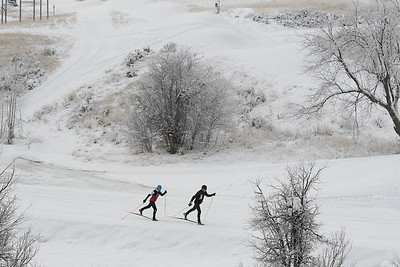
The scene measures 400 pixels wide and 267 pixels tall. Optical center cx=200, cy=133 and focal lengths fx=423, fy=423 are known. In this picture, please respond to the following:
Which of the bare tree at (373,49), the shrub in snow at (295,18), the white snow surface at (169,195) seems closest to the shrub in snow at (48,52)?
the white snow surface at (169,195)

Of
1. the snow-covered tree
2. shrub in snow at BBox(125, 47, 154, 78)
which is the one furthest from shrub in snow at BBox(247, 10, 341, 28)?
the snow-covered tree

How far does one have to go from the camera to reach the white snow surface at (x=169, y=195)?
559 inches

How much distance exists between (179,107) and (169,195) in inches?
350

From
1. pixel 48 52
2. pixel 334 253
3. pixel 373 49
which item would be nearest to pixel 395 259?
pixel 334 253

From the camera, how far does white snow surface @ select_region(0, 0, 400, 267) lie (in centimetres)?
1419

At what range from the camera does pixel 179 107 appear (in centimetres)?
2816

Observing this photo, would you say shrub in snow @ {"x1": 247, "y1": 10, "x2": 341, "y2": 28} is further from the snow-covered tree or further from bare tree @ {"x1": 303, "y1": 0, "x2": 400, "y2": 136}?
bare tree @ {"x1": 303, "y1": 0, "x2": 400, "y2": 136}

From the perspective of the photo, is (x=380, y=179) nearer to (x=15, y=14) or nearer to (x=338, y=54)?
(x=338, y=54)

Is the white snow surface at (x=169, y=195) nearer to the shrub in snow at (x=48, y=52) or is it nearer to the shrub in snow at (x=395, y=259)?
the shrub in snow at (x=395, y=259)

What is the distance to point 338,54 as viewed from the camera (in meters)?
22.8

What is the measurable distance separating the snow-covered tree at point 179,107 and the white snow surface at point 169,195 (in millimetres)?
1985

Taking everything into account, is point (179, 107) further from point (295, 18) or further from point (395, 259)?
point (295, 18)

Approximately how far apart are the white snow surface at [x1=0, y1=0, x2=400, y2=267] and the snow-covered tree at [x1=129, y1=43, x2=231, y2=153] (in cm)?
199

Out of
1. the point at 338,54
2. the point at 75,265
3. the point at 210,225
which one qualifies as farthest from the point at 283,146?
the point at 75,265
